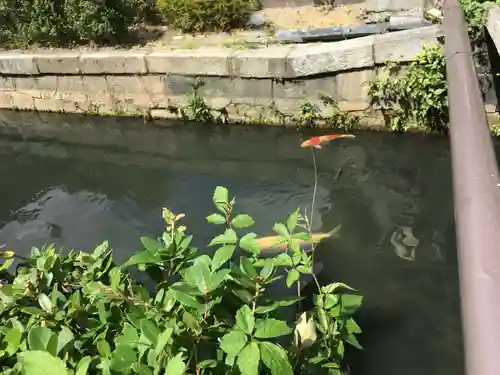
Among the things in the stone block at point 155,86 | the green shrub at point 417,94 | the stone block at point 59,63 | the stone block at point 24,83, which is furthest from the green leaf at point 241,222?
the stone block at point 24,83

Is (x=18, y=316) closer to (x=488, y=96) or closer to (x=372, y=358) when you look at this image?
(x=372, y=358)

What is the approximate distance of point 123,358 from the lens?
151cm

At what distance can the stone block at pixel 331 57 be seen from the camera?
5.74 m

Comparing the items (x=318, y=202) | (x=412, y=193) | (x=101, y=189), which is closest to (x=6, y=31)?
(x=101, y=189)

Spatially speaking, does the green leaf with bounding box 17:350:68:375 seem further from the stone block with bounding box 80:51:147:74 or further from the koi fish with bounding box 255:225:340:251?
the stone block with bounding box 80:51:147:74

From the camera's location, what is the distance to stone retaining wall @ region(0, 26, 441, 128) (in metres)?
5.83

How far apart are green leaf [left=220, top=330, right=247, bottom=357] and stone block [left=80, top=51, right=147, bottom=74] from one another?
5.72 metres

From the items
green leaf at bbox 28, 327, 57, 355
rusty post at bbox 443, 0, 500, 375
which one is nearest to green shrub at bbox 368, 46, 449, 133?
rusty post at bbox 443, 0, 500, 375

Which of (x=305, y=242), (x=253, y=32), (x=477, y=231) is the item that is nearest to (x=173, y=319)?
(x=477, y=231)

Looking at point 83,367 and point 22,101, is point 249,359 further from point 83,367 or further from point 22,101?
point 22,101

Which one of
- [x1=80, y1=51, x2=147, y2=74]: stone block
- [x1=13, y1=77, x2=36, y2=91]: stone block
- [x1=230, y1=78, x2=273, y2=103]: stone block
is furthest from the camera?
[x1=13, y1=77, x2=36, y2=91]: stone block

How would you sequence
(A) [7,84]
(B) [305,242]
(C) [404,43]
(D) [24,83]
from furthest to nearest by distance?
1. (A) [7,84]
2. (D) [24,83]
3. (C) [404,43]
4. (B) [305,242]

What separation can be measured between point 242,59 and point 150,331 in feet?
16.6

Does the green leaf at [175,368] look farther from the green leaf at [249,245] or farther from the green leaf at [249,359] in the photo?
the green leaf at [249,245]
